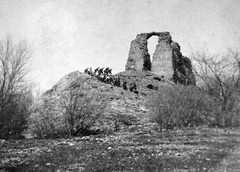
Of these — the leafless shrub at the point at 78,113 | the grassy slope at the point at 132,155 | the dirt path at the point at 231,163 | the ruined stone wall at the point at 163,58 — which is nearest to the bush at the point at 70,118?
the leafless shrub at the point at 78,113

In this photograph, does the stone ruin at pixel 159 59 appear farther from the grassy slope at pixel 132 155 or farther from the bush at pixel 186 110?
the grassy slope at pixel 132 155

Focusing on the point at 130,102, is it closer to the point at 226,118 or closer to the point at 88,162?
the point at 226,118

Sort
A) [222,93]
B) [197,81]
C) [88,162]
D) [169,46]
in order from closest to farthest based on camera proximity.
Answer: [88,162] → [222,93] → [197,81] → [169,46]

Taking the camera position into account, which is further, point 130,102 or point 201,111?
point 130,102

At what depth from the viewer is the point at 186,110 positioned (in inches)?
484

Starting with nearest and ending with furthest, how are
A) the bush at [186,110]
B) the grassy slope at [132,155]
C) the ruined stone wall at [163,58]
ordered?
1. the grassy slope at [132,155]
2. the bush at [186,110]
3. the ruined stone wall at [163,58]

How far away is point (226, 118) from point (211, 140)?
425cm

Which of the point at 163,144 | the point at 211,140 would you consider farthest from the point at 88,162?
the point at 211,140

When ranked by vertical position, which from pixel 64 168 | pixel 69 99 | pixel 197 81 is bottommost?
pixel 64 168

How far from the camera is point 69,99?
1189 cm

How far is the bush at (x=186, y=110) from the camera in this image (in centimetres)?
1227

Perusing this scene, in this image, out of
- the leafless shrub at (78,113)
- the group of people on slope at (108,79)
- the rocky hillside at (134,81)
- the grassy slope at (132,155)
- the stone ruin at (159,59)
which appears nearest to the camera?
the grassy slope at (132,155)

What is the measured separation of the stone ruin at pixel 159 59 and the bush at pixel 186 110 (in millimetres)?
15048

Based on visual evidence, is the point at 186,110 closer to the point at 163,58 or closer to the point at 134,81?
the point at 134,81
